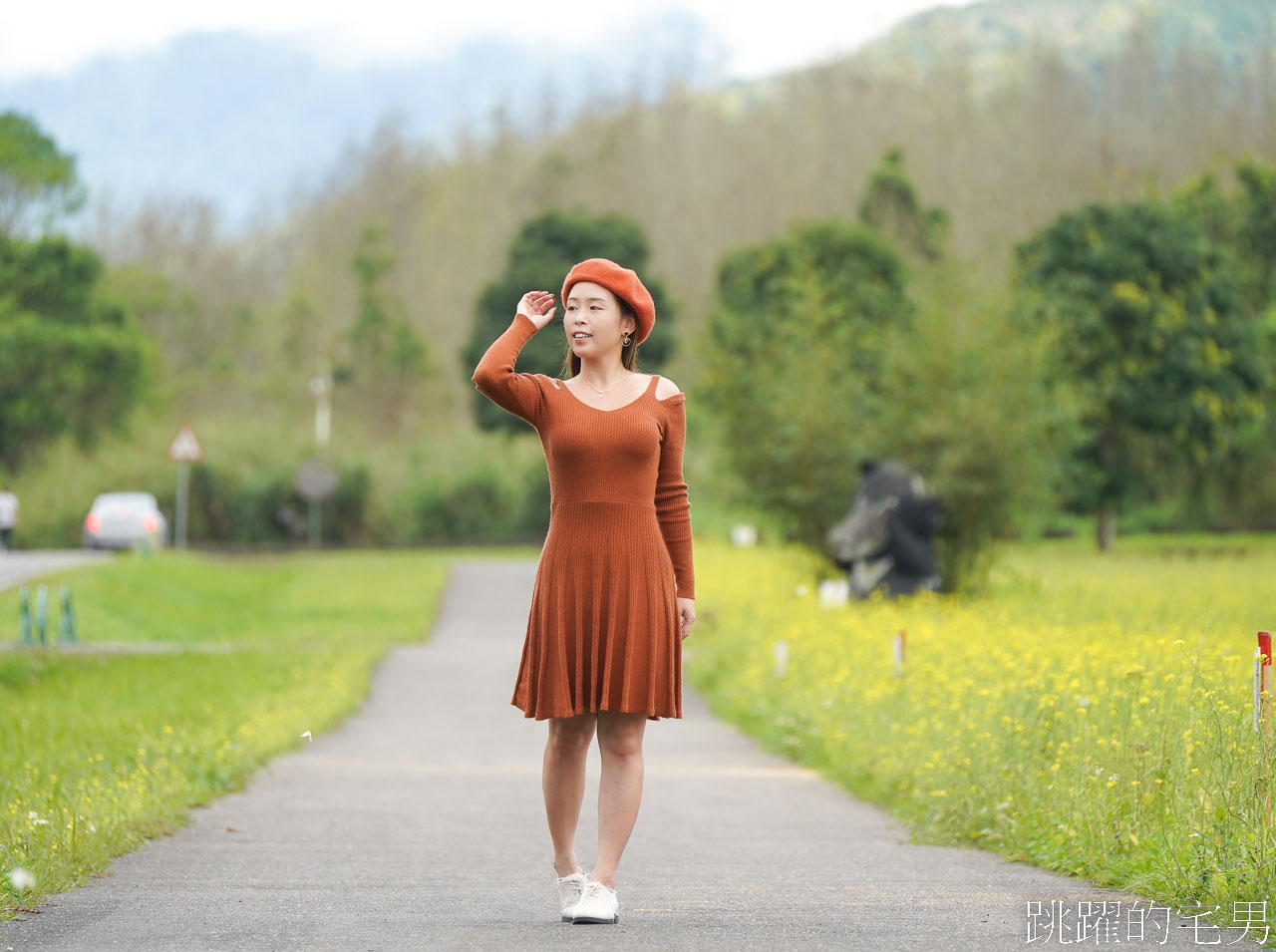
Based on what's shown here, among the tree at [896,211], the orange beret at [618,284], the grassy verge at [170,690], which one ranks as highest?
the tree at [896,211]

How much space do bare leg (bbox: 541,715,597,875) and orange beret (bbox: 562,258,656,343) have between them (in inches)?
53.1

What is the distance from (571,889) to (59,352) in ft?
153

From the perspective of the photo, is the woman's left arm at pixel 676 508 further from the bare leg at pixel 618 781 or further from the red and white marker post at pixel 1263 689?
the red and white marker post at pixel 1263 689

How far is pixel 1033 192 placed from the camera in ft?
282

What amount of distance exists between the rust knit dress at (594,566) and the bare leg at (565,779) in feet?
0.45

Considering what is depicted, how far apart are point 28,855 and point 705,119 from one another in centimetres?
10952

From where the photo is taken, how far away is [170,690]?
1675 centimetres

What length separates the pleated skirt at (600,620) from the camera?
18.5ft

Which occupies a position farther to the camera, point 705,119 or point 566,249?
point 705,119

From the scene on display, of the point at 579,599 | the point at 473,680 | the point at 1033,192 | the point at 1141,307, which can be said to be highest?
the point at 1033,192

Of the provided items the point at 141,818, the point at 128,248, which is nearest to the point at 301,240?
the point at 128,248

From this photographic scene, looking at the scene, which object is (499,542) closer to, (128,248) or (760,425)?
(760,425)

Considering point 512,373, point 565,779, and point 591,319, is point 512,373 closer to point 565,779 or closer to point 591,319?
point 591,319

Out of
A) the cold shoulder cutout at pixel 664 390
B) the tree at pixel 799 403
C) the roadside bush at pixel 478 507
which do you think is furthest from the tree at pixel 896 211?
the cold shoulder cutout at pixel 664 390
